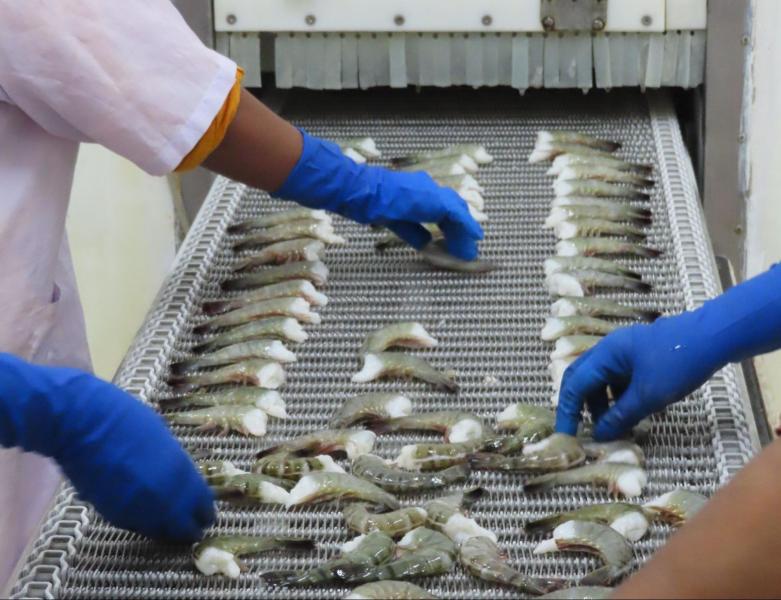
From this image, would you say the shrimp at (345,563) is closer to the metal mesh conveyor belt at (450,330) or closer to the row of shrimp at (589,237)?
the metal mesh conveyor belt at (450,330)

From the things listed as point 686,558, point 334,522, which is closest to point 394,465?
point 334,522

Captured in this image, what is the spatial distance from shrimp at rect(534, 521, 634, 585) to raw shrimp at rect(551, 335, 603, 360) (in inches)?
16.8

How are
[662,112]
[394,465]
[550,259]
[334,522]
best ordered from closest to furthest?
1. [334,522]
2. [394,465]
3. [550,259]
4. [662,112]

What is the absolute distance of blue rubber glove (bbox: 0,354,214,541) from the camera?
1470 mm

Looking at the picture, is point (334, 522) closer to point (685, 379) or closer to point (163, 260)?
point (685, 379)

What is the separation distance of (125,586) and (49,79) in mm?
704

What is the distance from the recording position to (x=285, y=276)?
2209 millimetres

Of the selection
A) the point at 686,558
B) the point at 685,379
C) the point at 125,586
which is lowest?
the point at 125,586

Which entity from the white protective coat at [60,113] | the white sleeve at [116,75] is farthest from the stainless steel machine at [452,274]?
the white sleeve at [116,75]

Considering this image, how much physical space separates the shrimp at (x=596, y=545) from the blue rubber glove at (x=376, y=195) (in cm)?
82

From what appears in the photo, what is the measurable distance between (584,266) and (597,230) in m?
0.16

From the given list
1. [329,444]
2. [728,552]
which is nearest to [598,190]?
[329,444]

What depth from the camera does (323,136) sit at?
9.08 feet

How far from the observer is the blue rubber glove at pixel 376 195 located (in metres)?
2.18
